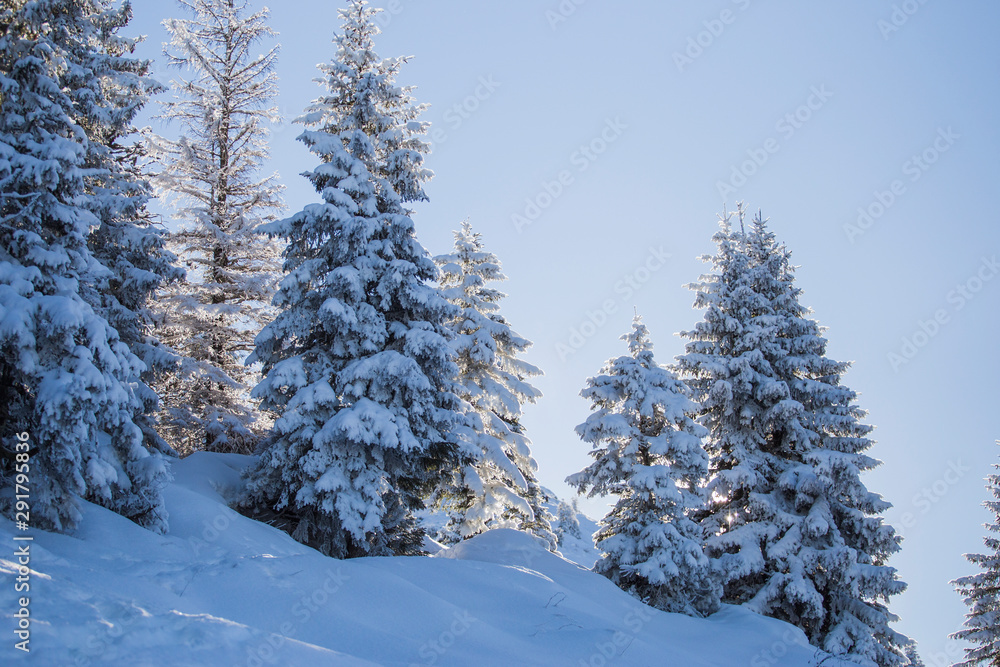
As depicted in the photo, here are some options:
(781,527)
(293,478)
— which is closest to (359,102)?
(293,478)

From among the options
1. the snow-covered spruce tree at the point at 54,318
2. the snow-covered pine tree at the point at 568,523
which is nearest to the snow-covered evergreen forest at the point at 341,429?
the snow-covered spruce tree at the point at 54,318

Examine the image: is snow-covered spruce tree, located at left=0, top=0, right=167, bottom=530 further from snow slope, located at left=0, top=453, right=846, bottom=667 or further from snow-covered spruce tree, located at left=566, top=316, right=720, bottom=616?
snow-covered spruce tree, located at left=566, top=316, right=720, bottom=616

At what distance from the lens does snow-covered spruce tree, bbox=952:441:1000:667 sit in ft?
64.8

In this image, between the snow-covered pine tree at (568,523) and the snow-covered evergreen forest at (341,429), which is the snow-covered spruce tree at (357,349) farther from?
the snow-covered pine tree at (568,523)

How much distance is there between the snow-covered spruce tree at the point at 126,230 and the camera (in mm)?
11266

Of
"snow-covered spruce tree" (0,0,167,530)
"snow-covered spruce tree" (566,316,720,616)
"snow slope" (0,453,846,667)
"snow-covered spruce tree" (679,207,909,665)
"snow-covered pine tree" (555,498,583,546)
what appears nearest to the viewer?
"snow slope" (0,453,846,667)

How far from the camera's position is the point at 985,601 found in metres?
20.4

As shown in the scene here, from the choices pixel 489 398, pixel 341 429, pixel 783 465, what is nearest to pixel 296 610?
pixel 341 429

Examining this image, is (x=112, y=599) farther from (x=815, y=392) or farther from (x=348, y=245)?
(x=815, y=392)

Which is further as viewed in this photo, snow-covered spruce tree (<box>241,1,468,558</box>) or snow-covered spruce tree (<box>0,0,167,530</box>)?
snow-covered spruce tree (<box>241,1,468,558</box>)

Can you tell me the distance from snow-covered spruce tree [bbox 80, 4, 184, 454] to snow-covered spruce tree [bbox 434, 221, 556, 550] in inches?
276

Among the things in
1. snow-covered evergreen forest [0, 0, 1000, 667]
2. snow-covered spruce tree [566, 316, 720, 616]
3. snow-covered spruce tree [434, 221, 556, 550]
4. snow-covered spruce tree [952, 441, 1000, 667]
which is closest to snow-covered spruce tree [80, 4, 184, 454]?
snow-covered evergreen forest [0, 0, 1000, 667]

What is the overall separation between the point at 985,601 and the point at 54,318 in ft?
90.9

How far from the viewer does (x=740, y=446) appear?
722 inches
